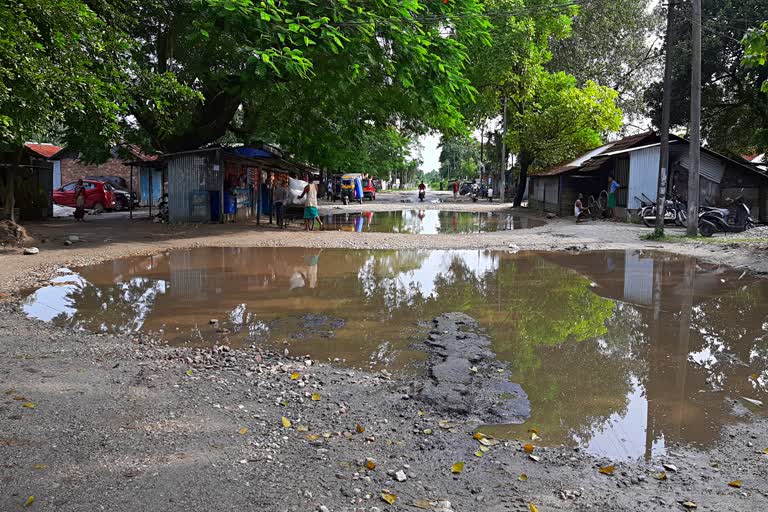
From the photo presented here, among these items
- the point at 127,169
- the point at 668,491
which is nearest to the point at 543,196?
the point at 127,169

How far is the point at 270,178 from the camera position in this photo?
24266mm

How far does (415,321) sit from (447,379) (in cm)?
233

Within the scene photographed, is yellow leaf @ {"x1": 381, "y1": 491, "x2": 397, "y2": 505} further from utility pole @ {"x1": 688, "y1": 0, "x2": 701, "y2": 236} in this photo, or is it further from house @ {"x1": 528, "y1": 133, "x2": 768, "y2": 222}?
house @ {"x1": 528, "y1": 133, "x2": 768, "y2": 222}

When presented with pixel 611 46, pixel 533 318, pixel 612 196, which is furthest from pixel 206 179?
pixel 611 46

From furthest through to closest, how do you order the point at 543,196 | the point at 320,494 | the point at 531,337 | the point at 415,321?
the point at 543,196 → the point at 415,321 → the point at 531,337 → the point at 320,494

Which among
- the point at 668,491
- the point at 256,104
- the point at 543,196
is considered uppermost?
the point at 256,104

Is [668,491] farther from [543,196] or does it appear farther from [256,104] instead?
[543,196]

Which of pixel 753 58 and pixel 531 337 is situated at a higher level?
pixel 753 58

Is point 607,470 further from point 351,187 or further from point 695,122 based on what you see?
point 351,187

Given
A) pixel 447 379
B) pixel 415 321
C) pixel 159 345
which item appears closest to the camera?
pixel 447 379

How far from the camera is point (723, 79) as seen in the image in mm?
26812

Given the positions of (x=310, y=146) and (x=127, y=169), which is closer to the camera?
(x=310, y=146)

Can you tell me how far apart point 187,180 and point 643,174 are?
1699cm

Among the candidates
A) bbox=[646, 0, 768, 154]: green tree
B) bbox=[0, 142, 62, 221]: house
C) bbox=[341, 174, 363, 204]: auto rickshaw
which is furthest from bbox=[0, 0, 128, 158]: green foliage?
bbox=[341, 174, 363, 204]: auto rickshaw
